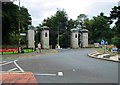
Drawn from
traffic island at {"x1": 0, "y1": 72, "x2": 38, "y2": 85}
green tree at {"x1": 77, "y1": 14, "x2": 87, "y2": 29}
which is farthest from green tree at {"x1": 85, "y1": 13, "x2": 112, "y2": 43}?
traffic island at {"x1": 0, "y1": 72, "x2": 38, "y2": 85}

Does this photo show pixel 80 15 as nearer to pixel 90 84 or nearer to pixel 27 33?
pixel 27 33

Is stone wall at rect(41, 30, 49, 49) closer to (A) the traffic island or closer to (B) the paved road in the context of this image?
(B) the paved road

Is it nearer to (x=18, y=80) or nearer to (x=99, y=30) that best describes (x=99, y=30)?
(x=99, y=30)

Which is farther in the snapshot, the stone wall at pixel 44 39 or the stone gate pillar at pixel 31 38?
the stone wall at pixel 44 39

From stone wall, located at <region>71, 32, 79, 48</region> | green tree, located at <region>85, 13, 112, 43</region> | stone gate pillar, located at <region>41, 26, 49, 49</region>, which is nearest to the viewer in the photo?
stone gate pillar, located at <region>41, 26, 49, 49</region>

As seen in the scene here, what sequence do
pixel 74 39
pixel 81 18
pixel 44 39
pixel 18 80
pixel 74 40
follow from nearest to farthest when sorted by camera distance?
pixel 18 80, pixel 44 39, pixel 74 40, pixel 74 39, pixel 81 18

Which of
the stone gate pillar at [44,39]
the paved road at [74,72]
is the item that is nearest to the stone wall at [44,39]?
the stone gate pillar at [44,39]

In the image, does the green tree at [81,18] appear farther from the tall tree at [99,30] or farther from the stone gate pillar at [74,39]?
the stone gate pillar at [74,39]

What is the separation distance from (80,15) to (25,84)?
107m

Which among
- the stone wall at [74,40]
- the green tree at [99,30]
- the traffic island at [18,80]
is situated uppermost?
the green tree at [99,30]

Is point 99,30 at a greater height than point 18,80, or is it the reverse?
point 99,30

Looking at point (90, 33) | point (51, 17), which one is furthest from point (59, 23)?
point (90, 33)

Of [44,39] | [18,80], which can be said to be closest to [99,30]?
[44,39]

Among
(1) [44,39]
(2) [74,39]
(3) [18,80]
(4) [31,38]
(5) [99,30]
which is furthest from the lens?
(5) [99,30]
